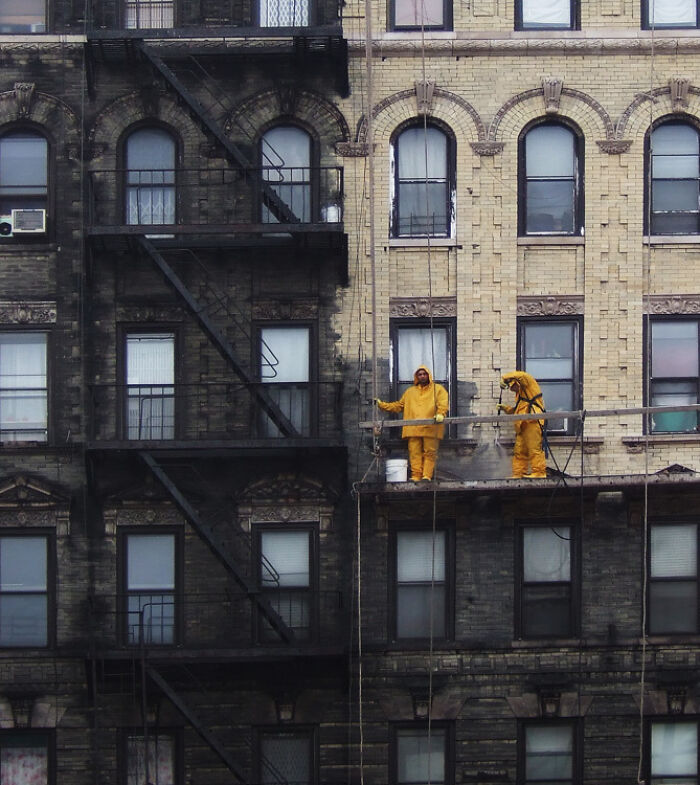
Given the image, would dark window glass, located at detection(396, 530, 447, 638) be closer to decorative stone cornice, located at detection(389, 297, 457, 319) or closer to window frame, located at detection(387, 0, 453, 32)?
decorative stone cornice, located at detection(389, 297, 457, 319)

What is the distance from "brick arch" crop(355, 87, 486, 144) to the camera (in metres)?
23.8

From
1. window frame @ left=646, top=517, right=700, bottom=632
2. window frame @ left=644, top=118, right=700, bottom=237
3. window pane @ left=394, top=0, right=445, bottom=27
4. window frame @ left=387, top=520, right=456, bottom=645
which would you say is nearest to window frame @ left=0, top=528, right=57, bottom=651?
window frame @ left=387, top=520, right=456, bottom=645

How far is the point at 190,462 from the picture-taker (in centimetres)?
2336

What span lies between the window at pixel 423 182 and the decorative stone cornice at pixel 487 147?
0.35 metres

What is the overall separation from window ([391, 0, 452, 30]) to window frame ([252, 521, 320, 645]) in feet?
22.7

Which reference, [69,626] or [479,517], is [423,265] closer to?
[479,517]

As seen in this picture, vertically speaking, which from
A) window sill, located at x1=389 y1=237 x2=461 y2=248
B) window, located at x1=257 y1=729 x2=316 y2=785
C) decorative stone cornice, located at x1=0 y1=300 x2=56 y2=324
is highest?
window sill, located at x1=389 y1=237 x2=461 y2=248

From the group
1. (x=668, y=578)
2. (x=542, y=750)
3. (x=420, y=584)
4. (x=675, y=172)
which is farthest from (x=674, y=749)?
(x=675, y=172)

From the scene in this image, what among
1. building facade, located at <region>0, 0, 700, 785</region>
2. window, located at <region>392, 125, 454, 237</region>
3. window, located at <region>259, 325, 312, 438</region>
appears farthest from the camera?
window, located at <region>392, 125, 454, 237</region>

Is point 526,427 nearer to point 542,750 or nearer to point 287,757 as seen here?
point 542,750

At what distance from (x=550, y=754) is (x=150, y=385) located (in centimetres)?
730

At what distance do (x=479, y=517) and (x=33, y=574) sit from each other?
6033mm

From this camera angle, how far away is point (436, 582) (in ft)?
77.9

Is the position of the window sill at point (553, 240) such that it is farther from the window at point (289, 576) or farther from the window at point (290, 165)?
the window at point (289, 576)
